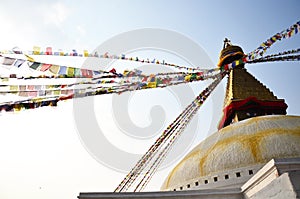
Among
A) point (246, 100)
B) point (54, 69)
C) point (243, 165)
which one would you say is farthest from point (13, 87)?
point (246, 100)

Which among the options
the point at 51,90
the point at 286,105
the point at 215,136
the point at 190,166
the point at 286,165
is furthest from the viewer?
the point at 286,105

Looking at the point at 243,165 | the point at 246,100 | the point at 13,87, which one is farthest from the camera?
the point at 246,100

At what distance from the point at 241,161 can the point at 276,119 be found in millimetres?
2793

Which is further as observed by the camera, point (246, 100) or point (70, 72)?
point (246, 100)

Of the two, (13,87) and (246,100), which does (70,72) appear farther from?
(246,100)

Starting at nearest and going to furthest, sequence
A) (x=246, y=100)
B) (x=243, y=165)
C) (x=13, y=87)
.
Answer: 1. (x=13, y=87)
2. (x=243, y=165)
3. (x=246, y=100)

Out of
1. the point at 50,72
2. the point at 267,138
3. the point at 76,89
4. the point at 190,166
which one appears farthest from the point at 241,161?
the point at 50,72

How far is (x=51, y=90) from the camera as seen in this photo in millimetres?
6492

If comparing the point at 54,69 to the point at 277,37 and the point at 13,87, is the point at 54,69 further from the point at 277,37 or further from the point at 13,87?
the point at 277,37

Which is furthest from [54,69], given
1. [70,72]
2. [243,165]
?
[243,165]

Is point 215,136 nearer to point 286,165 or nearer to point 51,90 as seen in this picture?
point 286,165

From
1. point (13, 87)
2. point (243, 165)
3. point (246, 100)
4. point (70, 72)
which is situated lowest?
point (243, 165)

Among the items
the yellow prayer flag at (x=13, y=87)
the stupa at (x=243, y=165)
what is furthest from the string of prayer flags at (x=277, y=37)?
the yellow prayer flag at (x=13, y=87)

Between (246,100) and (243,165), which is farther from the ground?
(246,100)
